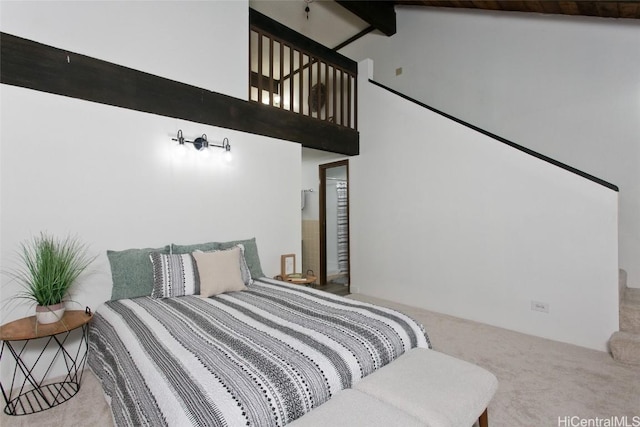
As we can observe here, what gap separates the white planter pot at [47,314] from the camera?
196 cm

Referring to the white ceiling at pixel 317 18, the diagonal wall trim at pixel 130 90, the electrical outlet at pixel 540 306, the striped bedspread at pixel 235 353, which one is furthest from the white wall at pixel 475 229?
the striped bedspread at pixel 235 353

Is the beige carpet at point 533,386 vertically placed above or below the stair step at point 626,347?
below

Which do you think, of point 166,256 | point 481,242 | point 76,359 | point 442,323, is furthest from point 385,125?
point 76,359

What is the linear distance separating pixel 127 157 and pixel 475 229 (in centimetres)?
356

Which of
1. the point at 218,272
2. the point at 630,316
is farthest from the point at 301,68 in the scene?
the point at 630,316

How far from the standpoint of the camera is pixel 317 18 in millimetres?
4980

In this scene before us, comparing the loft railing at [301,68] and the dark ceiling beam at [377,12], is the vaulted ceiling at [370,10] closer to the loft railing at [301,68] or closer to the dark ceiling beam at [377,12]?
the dark ceiling beam at [377,12]

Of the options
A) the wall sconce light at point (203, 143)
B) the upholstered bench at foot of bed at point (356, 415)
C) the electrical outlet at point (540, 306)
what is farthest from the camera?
the electrical outlet at point (540, 306)

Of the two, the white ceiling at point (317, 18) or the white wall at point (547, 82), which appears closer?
the white wall at point (547, 82)

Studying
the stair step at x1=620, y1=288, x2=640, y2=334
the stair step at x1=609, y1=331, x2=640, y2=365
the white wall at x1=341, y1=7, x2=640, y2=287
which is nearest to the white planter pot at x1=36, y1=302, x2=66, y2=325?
the stair step at x1=609, y1=331, x2=640, y2=365

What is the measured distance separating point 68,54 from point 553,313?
4.74 metres

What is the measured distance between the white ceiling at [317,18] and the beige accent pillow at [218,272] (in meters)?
3.85

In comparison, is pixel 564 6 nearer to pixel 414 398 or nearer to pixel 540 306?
pixel 540 306

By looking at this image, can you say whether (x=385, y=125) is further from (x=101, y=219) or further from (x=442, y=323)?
(x=101, y=219)
